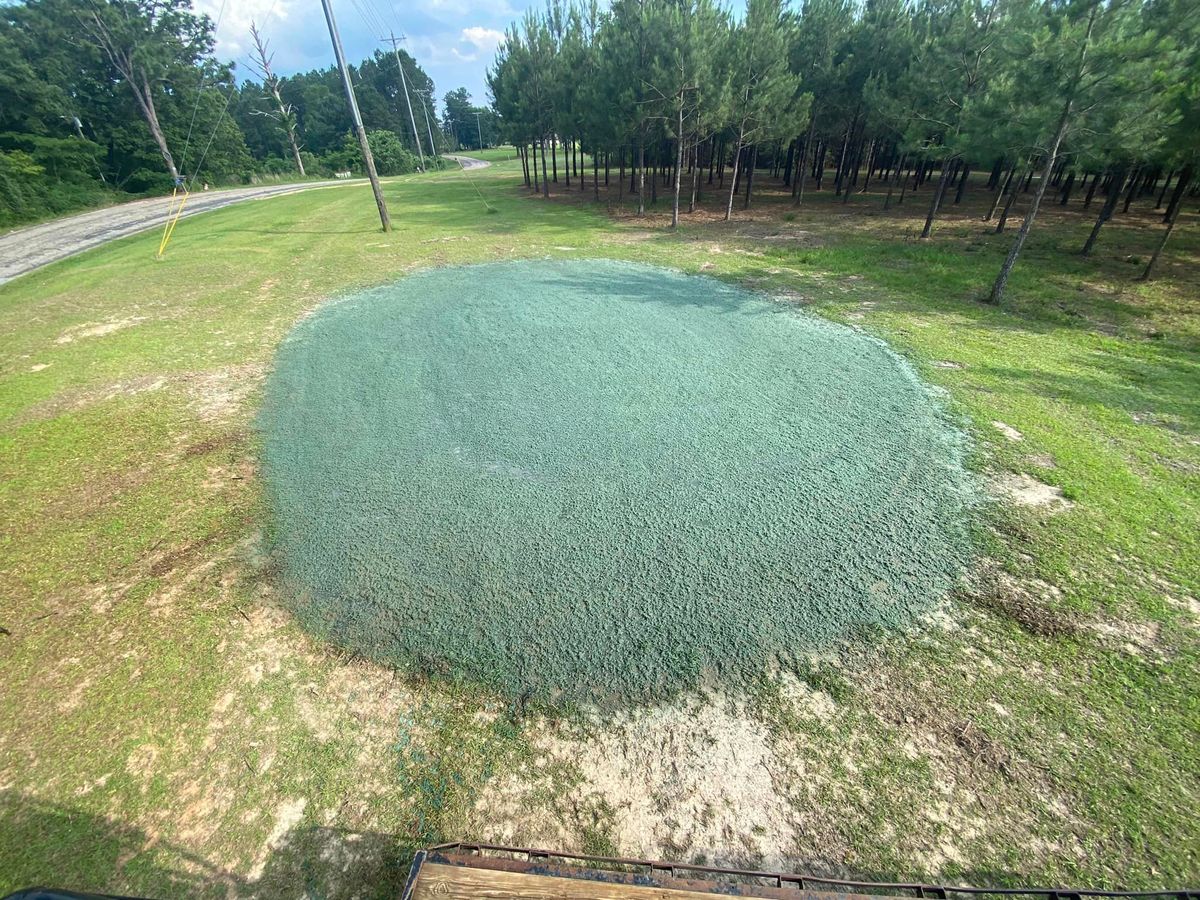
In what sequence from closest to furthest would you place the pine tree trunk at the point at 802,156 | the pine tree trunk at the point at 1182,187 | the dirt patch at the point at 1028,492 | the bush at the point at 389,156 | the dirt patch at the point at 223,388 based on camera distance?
the dirt patch at the point at 1028,492
the dirt patch at the point at 223,388
the pine tree trunk at the point at 1182,187
the pine tree trunk at the point at 802,156
the bush at the point at 389,156

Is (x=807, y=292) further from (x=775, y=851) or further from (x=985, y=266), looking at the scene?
(x=775, y=851)

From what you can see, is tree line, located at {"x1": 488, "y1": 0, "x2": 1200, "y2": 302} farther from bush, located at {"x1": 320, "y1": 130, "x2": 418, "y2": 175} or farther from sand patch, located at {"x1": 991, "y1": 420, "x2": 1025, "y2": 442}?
bush, located at {"x1": 320, "y1": 130, "x2": 418, "y2": 175}

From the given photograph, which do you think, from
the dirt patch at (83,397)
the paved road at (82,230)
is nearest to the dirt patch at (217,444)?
the dirt patch at (83,397)

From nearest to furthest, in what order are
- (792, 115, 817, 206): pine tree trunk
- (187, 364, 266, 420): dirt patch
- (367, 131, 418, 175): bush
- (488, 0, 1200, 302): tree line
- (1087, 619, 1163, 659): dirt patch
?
(1087, 619, 1163, 659): dirt patch < (187, 364, 266, 420): dirt patch < (488, 0, 1200, 302): tree line < (792, 115, 817, 206): pine tree trunk < (367, 131, 418, 175): bush

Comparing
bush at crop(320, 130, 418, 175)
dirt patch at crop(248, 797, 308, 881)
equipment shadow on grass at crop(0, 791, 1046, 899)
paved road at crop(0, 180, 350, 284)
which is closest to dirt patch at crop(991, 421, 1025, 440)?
equipment shadow on grass at crop(0, 791, 1046, 899)

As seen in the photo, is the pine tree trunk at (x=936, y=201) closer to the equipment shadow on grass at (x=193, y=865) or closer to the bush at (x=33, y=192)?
the equipment shadow on grass at (x=193, y=865)

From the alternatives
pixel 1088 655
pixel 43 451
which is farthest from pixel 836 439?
pixel 43 451
